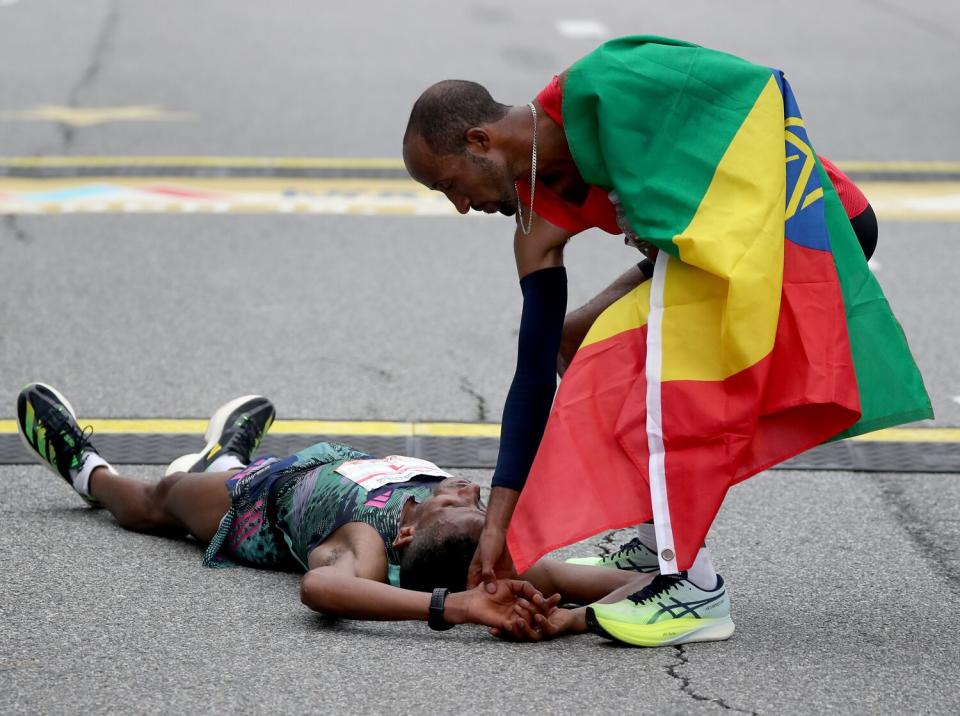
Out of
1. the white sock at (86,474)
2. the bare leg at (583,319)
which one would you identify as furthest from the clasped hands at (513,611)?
the white sock at (86,474)

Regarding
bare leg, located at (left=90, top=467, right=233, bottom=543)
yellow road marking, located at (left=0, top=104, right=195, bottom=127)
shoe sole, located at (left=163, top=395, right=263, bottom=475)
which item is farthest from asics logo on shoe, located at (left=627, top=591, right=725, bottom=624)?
yellow road marking, located at (left=0, top=104, right=195, bottom=127)

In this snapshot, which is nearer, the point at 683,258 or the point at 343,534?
the point at 683,258

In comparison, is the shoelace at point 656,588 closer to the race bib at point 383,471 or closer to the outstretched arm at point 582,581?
the outstretched arm at point 582,581

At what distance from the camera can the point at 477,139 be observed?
10.5 feet

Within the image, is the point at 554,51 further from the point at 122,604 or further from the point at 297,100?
the point at 122,604

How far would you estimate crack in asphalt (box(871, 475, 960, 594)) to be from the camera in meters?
3.84

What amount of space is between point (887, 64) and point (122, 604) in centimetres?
902

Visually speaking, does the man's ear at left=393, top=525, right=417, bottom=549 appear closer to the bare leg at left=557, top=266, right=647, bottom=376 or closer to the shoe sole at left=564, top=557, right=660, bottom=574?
the shoe sole at left=564, top=557, right=660, bottom=574

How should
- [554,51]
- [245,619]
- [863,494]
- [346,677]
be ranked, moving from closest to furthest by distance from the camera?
Answer: 1. [346,677]
2. [245,619]
3. [863,494]
4. [554,51]

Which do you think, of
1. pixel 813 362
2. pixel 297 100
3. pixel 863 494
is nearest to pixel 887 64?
pixel 297 100

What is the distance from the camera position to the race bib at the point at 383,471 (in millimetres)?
3694

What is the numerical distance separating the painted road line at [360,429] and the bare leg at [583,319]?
44.8 inches

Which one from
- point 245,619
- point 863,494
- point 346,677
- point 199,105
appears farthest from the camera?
point 199,105

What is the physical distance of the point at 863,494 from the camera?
4.44m
